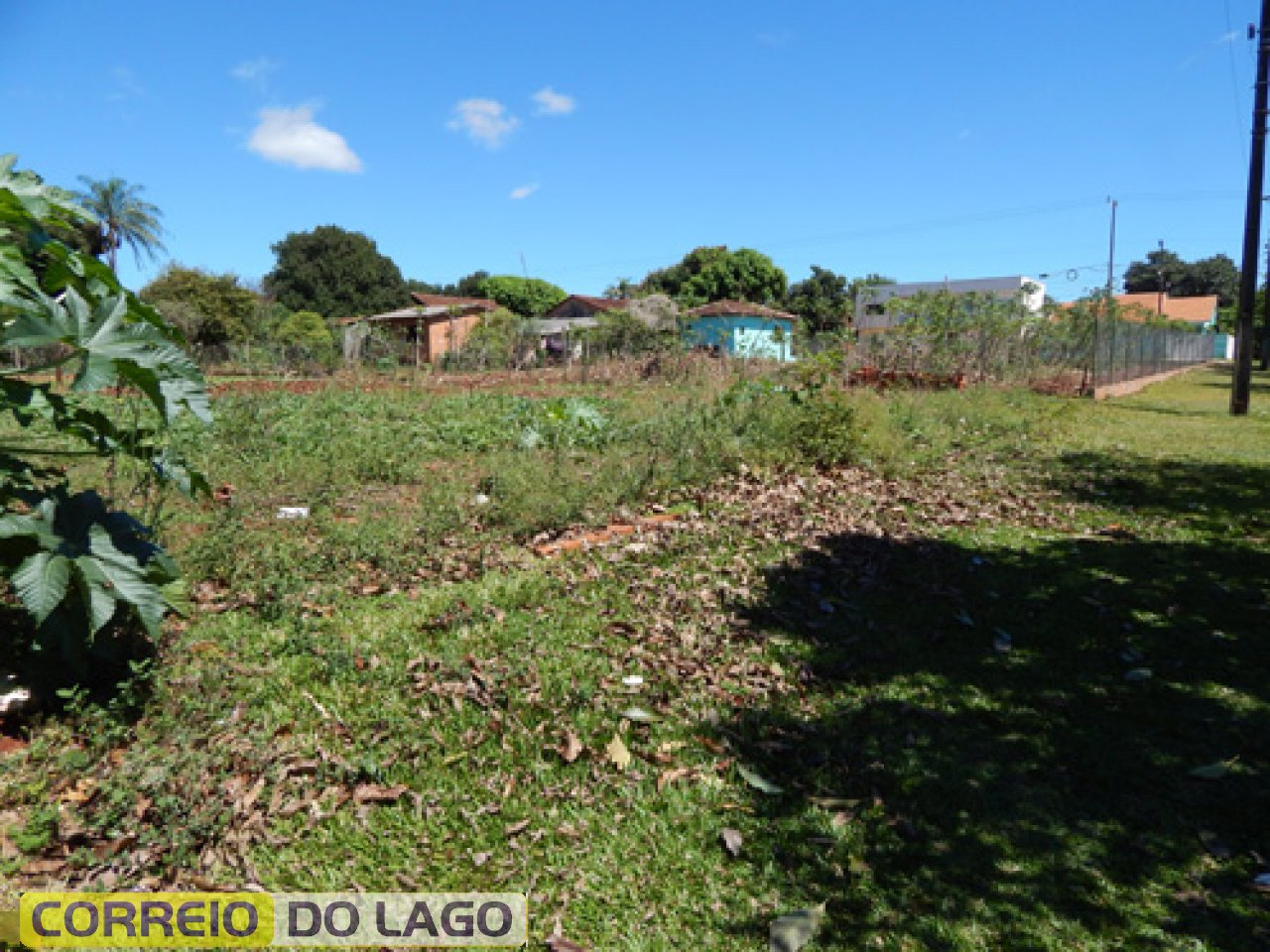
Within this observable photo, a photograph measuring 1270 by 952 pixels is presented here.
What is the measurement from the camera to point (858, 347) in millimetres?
19062

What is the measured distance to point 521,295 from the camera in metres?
55.1

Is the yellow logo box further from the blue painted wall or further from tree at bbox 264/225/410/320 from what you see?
tree at bbox 264/225/410/320

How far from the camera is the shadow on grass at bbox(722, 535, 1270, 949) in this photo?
2244mm

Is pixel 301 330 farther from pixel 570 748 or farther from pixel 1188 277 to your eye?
pixel 1188 277

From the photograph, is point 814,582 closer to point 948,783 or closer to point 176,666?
point 948,783

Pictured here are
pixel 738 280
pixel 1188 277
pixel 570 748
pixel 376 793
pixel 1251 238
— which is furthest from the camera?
pixel 1188 277

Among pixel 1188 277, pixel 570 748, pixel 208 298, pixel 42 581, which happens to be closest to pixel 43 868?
pixel 42 581

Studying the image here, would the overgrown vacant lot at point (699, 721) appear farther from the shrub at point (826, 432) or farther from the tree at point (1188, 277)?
the tree at point (1188, 277)

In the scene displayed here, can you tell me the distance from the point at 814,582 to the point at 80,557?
3.67m

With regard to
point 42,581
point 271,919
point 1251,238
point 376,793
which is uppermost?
point 1251,238

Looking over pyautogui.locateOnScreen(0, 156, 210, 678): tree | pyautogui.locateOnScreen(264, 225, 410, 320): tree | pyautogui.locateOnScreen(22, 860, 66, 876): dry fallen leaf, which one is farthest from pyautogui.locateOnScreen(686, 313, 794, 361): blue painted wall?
pyautogui.locateOnScreen(264, 225, 410, 320): tree

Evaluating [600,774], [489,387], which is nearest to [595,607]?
[600,774]

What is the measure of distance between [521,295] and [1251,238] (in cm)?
4653

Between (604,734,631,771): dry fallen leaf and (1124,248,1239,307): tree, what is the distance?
90922 millimetres
